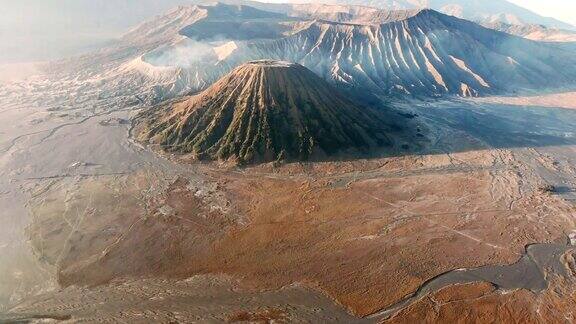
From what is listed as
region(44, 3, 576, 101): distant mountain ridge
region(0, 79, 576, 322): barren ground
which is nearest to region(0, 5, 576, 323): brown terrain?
region(0, 79, 576, 322): barren ground

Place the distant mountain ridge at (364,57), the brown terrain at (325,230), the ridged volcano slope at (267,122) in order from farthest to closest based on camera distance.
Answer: the distant mountain ridge at (364,57) < the ridged volcano slope at (267,122) < the brown terrain at (325,230)

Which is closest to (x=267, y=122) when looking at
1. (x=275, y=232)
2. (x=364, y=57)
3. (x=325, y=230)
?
(x=275, y=232)

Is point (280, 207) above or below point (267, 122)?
below

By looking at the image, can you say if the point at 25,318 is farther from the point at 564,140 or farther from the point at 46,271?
the point at 564,140

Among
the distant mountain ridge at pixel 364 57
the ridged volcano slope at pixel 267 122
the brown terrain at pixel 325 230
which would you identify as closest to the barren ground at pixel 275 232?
the brown terrain at pixel 325 230

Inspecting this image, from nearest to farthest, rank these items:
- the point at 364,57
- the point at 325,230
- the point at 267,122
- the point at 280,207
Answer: the point at 325,230 < the point at 280,207 < the point at 267,122 < the point at 364,57

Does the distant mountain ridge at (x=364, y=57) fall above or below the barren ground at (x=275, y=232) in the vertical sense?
above

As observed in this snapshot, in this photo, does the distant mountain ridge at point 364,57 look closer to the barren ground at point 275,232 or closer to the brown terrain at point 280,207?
the brown terrain at point 280,207

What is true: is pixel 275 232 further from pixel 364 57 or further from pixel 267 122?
pixel 364 57

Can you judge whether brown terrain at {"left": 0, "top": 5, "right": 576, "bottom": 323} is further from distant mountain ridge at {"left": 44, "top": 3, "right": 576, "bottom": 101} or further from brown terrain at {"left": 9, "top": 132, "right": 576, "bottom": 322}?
distant mountain ridge at {"left": 44, "top": 3, "right": 576, "bottom": 101}
